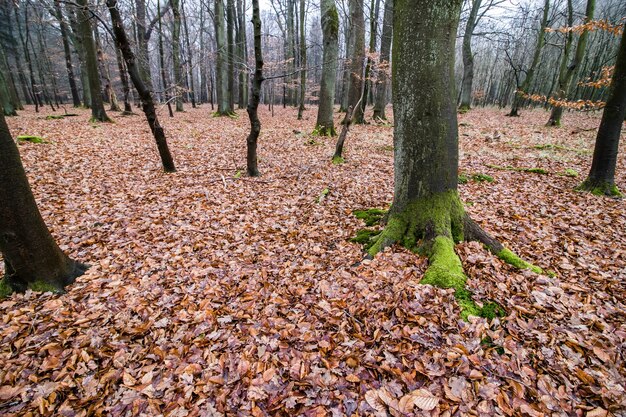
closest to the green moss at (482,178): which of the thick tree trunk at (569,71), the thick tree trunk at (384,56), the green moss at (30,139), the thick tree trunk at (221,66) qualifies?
the thick tree trunk at (569,71)

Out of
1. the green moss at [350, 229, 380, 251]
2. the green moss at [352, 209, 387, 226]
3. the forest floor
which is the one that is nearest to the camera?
the forest floor

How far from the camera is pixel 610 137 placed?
6.11m

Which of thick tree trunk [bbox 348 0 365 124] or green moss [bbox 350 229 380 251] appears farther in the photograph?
thick tree trunk [bbox 348 0 365 124]

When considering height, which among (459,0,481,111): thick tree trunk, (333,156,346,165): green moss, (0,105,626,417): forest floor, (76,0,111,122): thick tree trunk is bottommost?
(0,105,626,417): forest floor

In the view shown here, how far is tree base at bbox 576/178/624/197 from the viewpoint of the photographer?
6.17 meters

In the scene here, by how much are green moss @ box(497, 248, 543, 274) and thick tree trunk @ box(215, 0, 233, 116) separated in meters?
17.6

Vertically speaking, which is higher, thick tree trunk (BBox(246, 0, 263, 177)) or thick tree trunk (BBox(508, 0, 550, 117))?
thick tree trunk (BBox(508, 0, 550, 117))

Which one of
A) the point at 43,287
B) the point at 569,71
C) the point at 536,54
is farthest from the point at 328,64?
the point at 536,54

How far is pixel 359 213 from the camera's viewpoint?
5785 millimetres

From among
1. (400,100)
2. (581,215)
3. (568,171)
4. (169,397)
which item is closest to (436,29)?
(400,100)

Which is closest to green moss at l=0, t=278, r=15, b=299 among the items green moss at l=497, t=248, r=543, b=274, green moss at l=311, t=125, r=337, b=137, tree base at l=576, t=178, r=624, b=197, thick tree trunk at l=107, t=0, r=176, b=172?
thick tree trunk at l=107, t=0, r=176, b=172

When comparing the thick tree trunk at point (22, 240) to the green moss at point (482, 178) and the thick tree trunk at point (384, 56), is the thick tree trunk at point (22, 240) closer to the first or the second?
the green moss at point (482, 178)

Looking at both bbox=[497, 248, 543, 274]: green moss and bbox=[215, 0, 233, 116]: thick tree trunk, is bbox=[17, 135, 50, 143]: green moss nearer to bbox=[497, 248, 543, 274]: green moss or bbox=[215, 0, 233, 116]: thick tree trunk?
bbox=[215, 0, 233, 116]: thick tree trunk

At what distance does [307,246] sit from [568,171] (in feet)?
24.7
